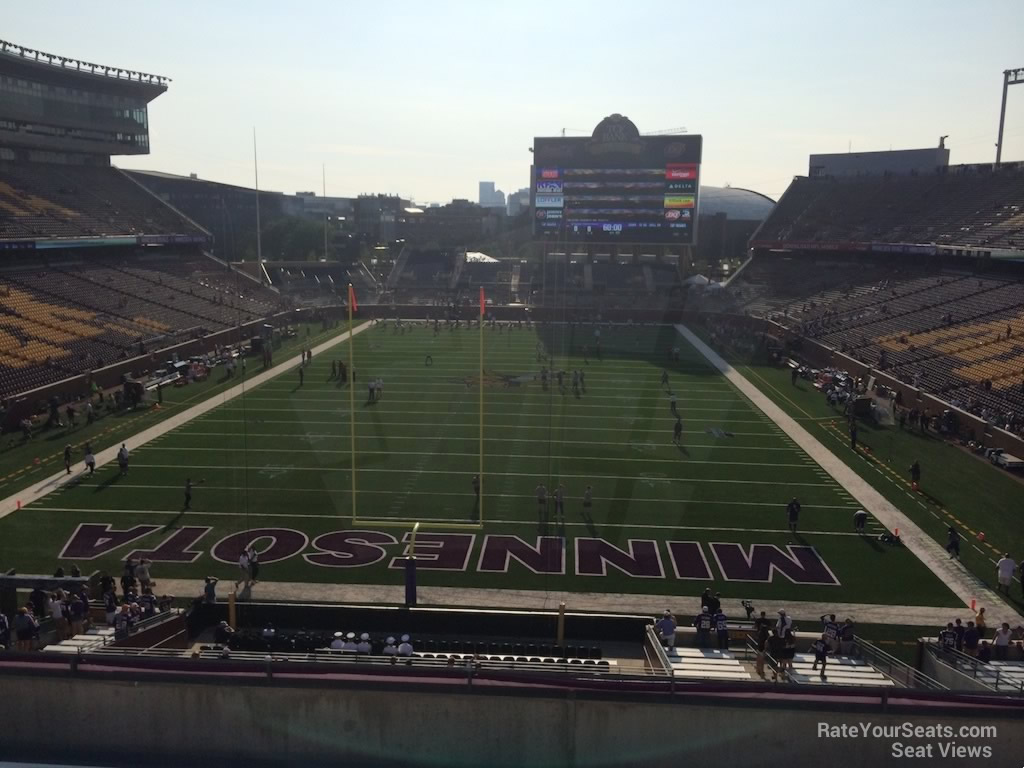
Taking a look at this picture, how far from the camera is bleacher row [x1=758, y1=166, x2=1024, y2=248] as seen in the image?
128 feet

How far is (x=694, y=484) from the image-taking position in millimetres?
17953

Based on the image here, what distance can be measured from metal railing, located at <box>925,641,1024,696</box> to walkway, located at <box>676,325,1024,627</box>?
2.31m

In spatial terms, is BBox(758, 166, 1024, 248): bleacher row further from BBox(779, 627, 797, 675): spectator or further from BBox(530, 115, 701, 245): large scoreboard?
BBox(779, 627, 797, 675): spectator

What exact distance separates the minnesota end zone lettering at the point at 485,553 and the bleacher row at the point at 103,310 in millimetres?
10993

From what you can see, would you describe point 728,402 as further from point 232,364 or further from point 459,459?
point 232,364

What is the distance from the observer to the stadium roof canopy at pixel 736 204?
275 feet

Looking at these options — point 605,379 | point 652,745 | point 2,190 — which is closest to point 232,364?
point 605,379

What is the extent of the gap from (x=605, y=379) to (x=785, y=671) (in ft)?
66.5

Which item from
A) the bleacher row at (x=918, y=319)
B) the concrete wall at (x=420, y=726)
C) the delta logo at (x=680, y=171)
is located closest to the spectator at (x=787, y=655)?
the concrete wall at (x=420, y=726)

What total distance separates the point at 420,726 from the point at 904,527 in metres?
11.3

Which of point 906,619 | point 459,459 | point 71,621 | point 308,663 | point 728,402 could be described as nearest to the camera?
point 308,663

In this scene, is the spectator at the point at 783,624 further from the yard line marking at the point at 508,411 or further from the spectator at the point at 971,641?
the yard line marking at the point at 508,411

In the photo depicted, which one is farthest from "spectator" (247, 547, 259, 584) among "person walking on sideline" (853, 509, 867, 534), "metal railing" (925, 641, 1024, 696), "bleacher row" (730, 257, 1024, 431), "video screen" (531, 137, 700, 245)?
"video screen" (531, 137, 700, 245)

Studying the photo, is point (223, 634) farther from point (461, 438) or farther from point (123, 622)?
point (461, 438)
